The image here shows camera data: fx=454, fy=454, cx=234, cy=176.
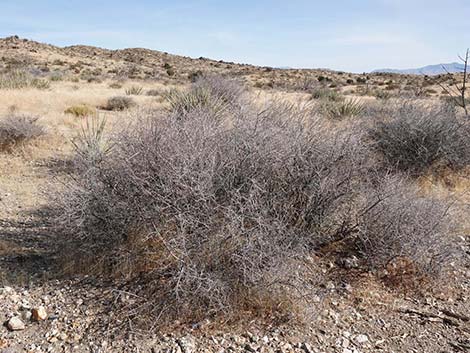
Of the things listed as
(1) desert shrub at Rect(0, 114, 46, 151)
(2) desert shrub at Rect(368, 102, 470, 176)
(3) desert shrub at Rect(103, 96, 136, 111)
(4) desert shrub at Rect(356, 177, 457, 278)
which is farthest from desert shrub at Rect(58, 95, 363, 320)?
(3) desert shrub at Rect(103, 96, 136, 111)

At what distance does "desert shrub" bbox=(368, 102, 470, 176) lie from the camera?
7410mm

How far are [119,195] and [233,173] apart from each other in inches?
40.3

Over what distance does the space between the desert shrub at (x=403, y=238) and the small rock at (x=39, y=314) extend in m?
2.71

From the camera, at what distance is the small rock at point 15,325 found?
10.4ft

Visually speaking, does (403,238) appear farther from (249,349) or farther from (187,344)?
(187,344)

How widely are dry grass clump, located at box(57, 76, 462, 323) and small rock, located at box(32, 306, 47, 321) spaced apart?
0.60 m

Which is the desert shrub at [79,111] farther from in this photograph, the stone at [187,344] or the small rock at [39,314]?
the stone at [187,344]

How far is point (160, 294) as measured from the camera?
11.1 ft

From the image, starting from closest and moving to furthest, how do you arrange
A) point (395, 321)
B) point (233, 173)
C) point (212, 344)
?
point (212, 344) < point (395, 321) < point (233, 173)

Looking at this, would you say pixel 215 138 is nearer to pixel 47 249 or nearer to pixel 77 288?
pixel 77 288

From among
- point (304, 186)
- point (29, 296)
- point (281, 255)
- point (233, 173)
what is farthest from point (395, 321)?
point (29, 296)

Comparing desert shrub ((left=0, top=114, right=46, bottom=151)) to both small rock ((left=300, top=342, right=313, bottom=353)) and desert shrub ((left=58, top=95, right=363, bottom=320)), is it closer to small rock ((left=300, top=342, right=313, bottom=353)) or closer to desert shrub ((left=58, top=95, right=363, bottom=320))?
desert shrub ((left=58, top=95, right=363, bottom=320))

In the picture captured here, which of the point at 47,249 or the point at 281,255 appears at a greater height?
the point at 281,255

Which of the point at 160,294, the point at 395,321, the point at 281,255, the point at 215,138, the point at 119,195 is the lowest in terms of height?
the point at 395,321
